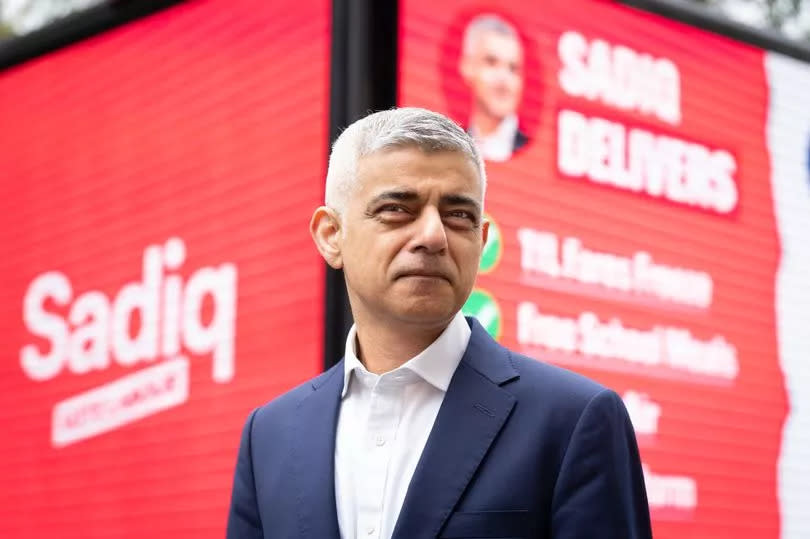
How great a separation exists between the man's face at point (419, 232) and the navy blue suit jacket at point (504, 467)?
0.13m

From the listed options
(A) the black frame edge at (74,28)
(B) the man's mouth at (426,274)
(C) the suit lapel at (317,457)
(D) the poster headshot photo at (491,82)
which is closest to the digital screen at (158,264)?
(A) the black frame edge at (74,28)

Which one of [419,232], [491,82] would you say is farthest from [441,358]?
[491,82]

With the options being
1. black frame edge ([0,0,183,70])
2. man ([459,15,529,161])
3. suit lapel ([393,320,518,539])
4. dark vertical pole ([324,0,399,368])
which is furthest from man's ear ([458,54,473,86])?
suit lapel ([393,320,518,539])

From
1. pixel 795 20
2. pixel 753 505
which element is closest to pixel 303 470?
pixel 753 505

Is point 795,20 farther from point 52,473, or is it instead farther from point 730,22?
point 52,473

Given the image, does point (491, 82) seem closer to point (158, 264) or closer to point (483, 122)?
point (483, 122)

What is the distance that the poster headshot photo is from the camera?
154 inches

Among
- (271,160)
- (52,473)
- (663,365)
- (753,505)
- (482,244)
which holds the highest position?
(482,244)

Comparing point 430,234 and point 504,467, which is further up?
point 430,234

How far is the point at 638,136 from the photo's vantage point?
432 centimetres

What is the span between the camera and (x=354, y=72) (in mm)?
3723

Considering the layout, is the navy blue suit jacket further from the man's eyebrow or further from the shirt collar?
the man's eyebrow

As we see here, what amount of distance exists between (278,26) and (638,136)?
1280 mm

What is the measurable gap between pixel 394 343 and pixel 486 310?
76.8 inches
